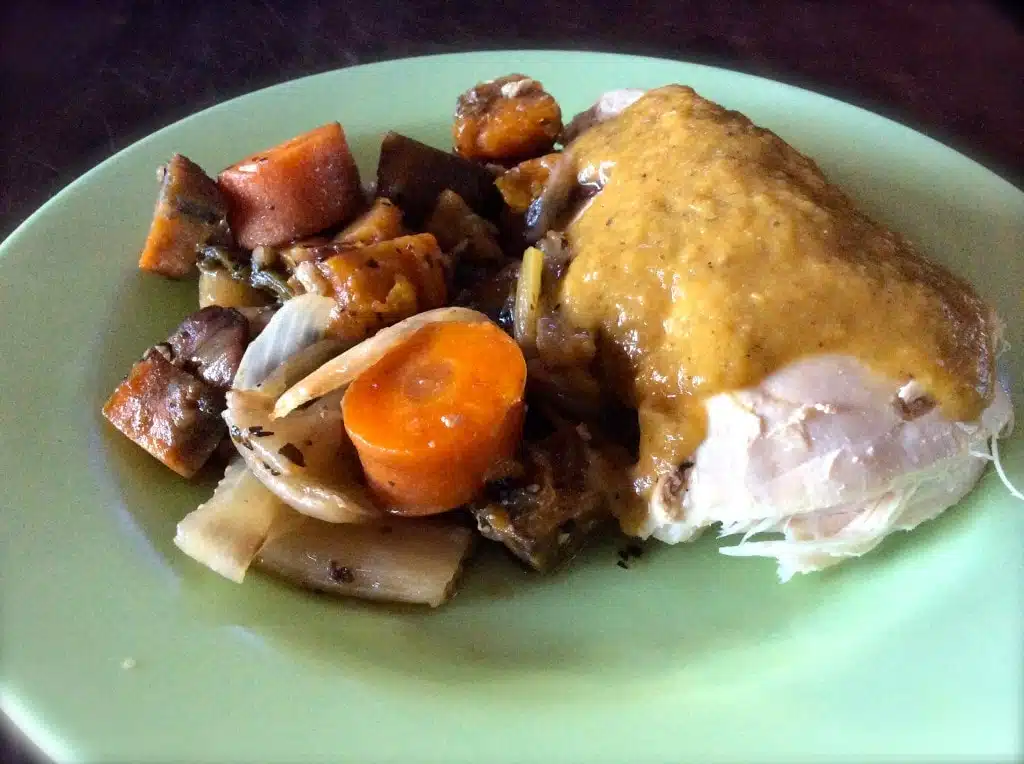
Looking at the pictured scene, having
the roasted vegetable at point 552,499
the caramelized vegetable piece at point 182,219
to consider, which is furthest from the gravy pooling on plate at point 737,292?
the caramelized vegetable piece at point 182,219

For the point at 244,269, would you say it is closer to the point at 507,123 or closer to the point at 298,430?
the point at 298,430

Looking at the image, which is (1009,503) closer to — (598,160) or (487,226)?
(598,160)

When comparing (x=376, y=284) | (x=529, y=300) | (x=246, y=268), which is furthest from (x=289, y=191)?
(x=529, y=300)

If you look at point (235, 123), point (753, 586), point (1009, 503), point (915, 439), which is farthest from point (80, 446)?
point (1009, 503)

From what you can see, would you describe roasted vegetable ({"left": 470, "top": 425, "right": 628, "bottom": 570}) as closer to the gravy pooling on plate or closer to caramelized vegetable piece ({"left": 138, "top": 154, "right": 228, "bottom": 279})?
the gravy pooling on plate

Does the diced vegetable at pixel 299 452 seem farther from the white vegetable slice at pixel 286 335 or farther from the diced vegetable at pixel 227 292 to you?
the diced vegetable at pixel 227 292
